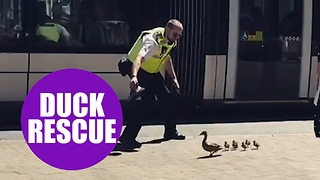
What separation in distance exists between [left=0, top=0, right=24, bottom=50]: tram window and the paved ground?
1840 mm

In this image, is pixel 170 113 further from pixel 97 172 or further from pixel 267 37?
pixel 267 37

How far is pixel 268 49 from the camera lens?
10.9 m

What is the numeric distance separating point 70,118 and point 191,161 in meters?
3.16

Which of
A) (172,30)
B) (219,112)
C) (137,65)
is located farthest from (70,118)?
(219,112)

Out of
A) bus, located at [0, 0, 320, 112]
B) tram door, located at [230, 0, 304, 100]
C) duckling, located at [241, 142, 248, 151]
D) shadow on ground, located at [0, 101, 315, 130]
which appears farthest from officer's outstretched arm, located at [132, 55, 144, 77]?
tram door, located at [230, 0, 304, 100]

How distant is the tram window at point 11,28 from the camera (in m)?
9.78

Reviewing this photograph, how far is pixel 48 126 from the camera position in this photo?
13.9 ft

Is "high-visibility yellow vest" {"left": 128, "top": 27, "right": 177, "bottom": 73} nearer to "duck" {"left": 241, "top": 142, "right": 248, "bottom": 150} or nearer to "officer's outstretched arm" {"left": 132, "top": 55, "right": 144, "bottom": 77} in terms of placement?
"officer's outstretched arm" {"left": 132, "top": 55, "right": 144, "bottom": 77}

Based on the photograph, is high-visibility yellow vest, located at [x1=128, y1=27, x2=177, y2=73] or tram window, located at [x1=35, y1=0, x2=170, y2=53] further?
tram window, located at [x1=35, y1=0, x2=170, y2=53]

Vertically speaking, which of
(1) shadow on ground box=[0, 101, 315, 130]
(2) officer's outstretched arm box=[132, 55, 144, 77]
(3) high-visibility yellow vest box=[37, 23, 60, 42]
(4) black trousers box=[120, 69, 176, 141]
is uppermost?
(3) high-visibility yellow vest box=[37, 23, 60, 42]

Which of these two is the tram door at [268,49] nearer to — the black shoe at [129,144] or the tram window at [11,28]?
the black shoe at [129,144]

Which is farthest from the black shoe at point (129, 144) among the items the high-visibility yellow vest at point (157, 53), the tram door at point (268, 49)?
the tram door at point (268, 49)

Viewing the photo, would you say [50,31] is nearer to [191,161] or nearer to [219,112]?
[219,112]

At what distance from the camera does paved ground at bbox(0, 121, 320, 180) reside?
6328mm
